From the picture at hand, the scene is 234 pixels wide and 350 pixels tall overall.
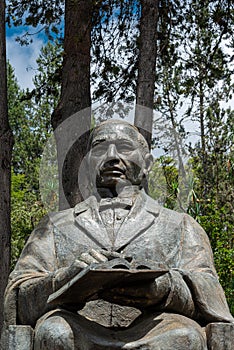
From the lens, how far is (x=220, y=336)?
4.14m

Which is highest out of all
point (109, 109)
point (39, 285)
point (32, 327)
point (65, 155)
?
point (109, 109)

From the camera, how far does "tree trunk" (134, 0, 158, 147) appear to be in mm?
7895

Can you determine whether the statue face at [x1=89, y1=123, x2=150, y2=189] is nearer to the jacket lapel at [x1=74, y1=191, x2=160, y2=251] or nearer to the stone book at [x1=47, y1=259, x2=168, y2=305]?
the jacket lapel at [x1=74, y1=191, x2=160, y2=251]

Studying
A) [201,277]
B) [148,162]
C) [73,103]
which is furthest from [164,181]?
[73,103]

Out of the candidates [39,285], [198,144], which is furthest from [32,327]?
[198,144]

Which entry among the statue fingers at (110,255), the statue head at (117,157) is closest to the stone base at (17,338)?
the statue fingers at (110,255)

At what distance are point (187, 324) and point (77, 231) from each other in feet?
3.65

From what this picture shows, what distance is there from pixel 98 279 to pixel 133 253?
79cm

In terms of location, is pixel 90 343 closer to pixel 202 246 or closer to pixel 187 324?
pixel 187 324

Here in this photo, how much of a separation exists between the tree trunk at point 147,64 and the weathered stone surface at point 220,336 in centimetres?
383

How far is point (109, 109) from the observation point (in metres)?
9.45

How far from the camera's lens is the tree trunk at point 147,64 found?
7.89 metres

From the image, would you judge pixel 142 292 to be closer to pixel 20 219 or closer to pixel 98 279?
pixel 98 279

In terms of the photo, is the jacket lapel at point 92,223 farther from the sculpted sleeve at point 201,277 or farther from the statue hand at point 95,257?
the sculpted sleeve at point 201,277
